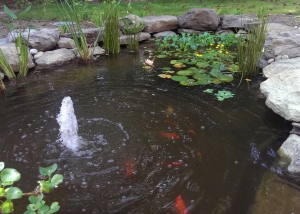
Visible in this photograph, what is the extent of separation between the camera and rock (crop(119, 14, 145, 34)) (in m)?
5.17

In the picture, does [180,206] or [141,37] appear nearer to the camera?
[180,206]

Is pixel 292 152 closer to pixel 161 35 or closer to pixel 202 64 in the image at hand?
pixel 202 64

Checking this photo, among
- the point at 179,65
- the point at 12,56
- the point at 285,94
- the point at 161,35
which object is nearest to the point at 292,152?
the point at 285,94

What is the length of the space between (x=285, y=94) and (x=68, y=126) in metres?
1.92

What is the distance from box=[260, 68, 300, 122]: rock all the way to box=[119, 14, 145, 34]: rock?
274 centimetres

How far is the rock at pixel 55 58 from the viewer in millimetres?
4456

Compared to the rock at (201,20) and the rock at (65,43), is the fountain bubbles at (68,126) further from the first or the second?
the rock at (201,20)

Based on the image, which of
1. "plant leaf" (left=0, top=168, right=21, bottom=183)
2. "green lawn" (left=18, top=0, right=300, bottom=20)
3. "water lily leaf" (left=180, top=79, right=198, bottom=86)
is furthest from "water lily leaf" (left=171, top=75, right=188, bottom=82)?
"green lawn" (left=18, top=0, right=300, bottom=20)

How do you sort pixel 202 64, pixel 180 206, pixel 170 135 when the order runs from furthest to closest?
pixel 202 64
pixel 170 135
pixel 180 206

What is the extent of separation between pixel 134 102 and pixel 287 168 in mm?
1577

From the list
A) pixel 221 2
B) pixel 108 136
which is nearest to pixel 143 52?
pixel 108 136

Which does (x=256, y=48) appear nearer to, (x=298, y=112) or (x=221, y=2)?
(x=298, y=112)

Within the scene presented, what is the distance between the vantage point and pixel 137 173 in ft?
7.00

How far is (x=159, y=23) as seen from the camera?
6.06m
